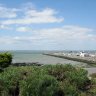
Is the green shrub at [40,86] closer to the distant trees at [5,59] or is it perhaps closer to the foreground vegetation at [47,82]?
the foreground vegetation at [47,82]

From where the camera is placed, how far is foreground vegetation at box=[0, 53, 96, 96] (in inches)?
405

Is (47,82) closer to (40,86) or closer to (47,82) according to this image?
(47,82)

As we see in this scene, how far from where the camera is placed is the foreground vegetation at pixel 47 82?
10.3m

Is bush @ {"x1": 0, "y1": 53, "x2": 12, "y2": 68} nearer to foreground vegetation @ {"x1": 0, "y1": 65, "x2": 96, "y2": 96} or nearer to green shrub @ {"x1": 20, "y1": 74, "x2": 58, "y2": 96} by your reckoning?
foreground vegetation @ {"x1": 0, "y1": 65, "x2": 96, "y2": 96}

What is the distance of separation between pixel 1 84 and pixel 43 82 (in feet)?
5.35

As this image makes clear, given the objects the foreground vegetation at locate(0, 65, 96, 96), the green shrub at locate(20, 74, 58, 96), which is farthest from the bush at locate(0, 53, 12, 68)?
the green shrub at locate(20, 74, 58, 96)

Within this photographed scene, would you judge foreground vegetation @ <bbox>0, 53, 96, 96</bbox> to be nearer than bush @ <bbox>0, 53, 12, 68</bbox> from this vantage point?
Yes

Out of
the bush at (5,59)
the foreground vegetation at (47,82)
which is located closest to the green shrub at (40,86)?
the foreground vegetation at (47,82)

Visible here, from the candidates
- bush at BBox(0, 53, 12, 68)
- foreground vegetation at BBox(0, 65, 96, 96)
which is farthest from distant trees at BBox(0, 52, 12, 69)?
foreground vegetation at BBox(0, 65, 96, 96)

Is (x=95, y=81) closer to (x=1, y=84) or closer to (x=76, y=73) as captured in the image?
(x=76, y=73)

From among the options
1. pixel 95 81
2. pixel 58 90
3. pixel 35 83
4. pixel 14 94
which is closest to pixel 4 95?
pixel 14 94

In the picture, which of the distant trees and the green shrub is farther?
the distant trees

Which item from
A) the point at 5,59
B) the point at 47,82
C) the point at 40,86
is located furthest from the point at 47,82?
the point at 5,59

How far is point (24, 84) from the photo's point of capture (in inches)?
409
